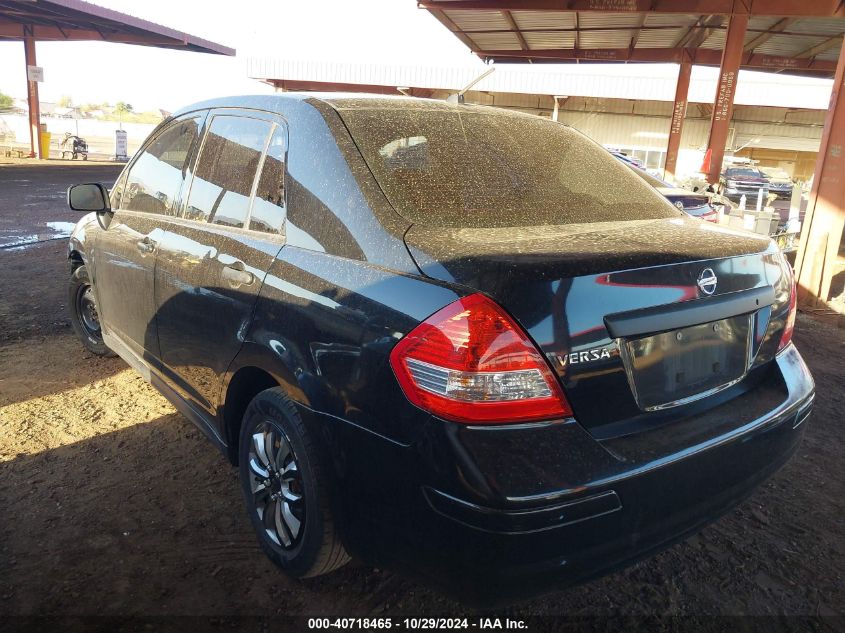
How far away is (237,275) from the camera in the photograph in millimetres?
2420


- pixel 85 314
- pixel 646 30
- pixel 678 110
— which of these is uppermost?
pixel 646 30

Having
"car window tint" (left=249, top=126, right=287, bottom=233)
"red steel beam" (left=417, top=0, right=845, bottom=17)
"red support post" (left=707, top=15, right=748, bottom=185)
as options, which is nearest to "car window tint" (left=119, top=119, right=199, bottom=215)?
"car window tint" (left=249, top=126, right=287, bottom=233)

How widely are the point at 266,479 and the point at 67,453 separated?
4.98 feet

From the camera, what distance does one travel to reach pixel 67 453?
3271 millimetres

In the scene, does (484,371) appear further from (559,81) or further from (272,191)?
(559,81)

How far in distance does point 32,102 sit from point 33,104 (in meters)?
0.17

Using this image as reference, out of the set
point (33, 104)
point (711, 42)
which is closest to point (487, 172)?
point (711, 42)

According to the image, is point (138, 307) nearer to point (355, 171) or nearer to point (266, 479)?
point (266, 479)

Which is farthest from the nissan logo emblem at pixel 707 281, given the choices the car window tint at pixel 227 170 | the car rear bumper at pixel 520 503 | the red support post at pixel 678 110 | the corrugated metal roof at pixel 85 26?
the corrugated metal roof at pixel 85 26

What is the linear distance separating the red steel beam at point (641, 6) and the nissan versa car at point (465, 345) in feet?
40.0

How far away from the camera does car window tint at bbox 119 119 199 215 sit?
3.14 m

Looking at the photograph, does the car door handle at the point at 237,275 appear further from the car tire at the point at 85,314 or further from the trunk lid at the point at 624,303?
the car tire at the point at 85,314

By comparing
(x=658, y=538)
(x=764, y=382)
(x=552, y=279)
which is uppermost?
(x=552, y=279)

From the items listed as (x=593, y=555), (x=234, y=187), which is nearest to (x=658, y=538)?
(x=593, y=555)
